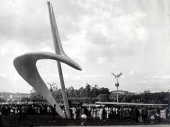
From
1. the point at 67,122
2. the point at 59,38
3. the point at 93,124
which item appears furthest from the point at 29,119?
the point at 59,38

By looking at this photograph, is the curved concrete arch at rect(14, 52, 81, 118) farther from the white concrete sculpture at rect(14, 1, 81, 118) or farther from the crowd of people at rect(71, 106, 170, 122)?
the crowd of people at rect(71, 106, 170, 122)

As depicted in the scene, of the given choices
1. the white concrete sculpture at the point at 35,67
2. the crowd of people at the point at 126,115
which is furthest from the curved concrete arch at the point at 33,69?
the crowd of people at the point at 126,115

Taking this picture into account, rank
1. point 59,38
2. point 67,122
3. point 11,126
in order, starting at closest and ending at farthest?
point 11,126 < point 67,122 < point 59,38

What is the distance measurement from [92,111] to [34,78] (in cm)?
568

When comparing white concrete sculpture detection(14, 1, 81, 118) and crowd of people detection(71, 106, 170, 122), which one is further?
white concrete sculpture detection(14, 1, 81, 118)

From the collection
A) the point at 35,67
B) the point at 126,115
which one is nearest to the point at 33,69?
the point at 35,67

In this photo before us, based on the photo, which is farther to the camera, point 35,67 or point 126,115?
point 126,115

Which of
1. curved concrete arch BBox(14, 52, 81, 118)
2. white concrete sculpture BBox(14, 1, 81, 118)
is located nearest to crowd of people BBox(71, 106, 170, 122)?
white concrete sculpture BBox(14, 1, 81, 118)

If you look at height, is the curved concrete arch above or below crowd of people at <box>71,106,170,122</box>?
above

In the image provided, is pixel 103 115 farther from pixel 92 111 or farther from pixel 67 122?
pixel 67 122

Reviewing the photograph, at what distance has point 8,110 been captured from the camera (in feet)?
111

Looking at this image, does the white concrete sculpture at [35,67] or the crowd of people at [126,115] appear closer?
the crowd of people at [126,115]

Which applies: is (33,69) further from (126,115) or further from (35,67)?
(126,115)

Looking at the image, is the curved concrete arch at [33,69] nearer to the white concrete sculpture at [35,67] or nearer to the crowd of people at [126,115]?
the white concrete sculpture at [35,67]
